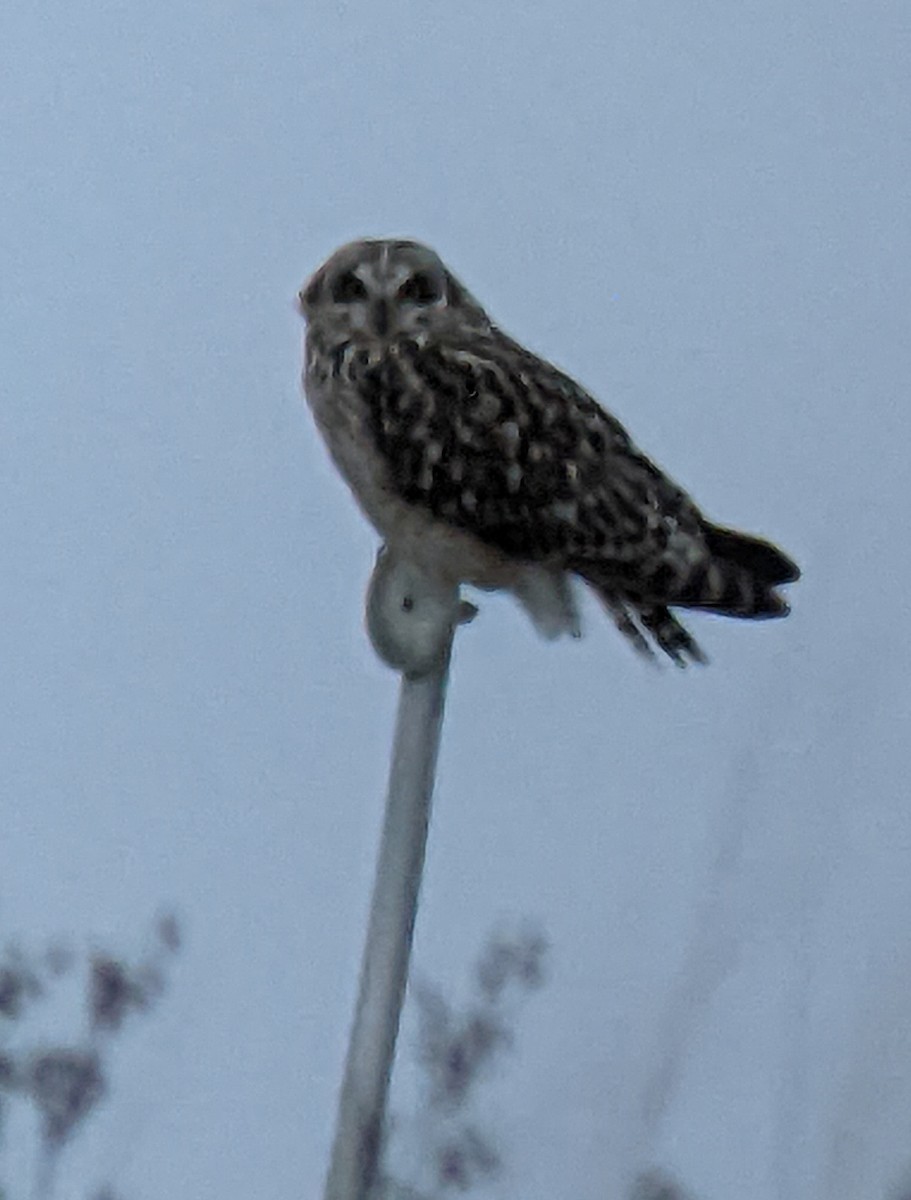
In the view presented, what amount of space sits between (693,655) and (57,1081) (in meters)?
0.47

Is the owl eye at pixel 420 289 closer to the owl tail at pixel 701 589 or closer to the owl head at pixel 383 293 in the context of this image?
the owl head at pixel 383 293

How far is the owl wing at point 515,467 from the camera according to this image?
1.34 m

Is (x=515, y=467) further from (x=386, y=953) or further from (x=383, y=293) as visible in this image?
(x=386, y=953)

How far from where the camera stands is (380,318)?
1.46 metres

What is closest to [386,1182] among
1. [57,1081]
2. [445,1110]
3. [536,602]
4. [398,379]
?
[445,1110]

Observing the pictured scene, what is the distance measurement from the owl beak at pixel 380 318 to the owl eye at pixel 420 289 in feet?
0.08

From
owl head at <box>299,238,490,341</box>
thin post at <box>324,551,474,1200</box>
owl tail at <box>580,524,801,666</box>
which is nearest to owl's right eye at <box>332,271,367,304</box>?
owl head at <box>299,238,490,341</box>

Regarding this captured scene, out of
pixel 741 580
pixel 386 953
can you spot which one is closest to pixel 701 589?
pixel 741 580

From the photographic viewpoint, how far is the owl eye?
1.48 meters

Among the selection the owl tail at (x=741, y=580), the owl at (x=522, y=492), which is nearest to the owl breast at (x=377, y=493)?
the owl at (x=522, y=492)

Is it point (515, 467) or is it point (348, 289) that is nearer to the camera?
point (515, 467)

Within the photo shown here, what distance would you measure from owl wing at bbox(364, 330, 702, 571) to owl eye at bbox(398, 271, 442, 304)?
85 mm

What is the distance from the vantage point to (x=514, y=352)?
1459mm

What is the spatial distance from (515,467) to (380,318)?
0.18 m
